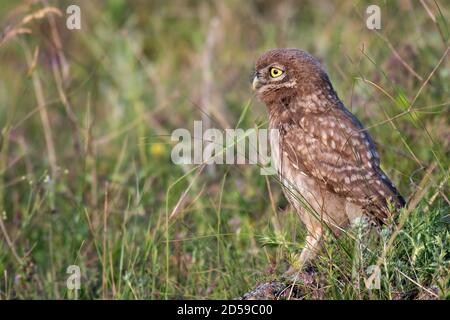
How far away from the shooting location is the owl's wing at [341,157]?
4.75 m

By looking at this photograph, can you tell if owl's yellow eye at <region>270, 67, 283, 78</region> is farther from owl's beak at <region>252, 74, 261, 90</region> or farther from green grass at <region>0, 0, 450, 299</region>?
green grass at <region>0, 0, 450, 299</region>

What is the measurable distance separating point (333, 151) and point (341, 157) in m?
0.07

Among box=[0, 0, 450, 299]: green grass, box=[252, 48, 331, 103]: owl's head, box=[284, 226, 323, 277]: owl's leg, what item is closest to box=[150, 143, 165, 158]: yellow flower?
box=[0, 0, 450, 299]: green grass

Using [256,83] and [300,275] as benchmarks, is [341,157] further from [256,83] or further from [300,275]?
[300,275]

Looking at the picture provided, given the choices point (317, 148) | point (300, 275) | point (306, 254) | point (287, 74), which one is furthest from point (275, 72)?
point (300, 275)

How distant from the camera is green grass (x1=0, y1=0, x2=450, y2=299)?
427cm

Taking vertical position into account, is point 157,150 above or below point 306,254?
above

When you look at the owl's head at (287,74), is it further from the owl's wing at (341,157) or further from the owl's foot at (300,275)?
the owl's foot at (300,275)

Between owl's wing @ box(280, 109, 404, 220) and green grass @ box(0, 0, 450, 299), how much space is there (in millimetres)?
204

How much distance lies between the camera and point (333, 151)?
16.2 feet

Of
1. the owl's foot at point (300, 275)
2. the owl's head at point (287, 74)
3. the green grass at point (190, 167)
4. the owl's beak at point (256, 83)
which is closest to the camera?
the owl's foot at point (300, 275)

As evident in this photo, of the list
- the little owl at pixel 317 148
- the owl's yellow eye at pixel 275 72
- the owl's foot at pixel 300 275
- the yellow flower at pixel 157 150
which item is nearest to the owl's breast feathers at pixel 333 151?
the little owl at pixel 317 148
